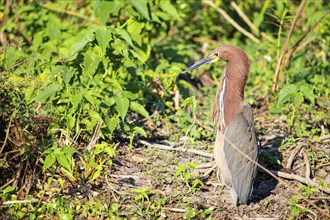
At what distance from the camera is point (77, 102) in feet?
15.1

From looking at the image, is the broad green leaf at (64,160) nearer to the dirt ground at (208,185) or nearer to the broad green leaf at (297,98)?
the dirt ground at (208,185)

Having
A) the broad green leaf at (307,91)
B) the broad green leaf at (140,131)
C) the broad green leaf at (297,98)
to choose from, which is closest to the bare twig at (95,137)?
the broad green leaf at (140,131)

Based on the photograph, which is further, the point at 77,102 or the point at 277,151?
the point at 277,151

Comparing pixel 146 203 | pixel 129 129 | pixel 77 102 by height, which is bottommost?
pixel 146 203

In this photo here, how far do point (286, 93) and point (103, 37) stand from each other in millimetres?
1621

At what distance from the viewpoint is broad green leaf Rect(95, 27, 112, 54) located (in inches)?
180

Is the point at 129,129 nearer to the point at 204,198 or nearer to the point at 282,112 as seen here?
the point at 204,198

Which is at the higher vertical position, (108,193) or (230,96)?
(230,96)

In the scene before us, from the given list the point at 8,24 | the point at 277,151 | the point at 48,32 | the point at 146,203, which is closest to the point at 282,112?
the point at 277,151

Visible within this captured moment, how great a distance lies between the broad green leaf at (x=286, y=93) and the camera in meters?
5.01

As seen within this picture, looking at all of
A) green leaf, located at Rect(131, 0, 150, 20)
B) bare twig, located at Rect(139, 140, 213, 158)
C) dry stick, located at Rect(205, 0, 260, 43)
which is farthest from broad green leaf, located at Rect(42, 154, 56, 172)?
dry stick, located at Rect(205, 0, 260, 43)

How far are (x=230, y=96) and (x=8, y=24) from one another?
320 cm

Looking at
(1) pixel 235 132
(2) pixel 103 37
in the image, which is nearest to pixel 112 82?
(2) pixel 103 37

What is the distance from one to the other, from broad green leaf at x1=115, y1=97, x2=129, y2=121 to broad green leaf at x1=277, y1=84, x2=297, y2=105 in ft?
4.23
